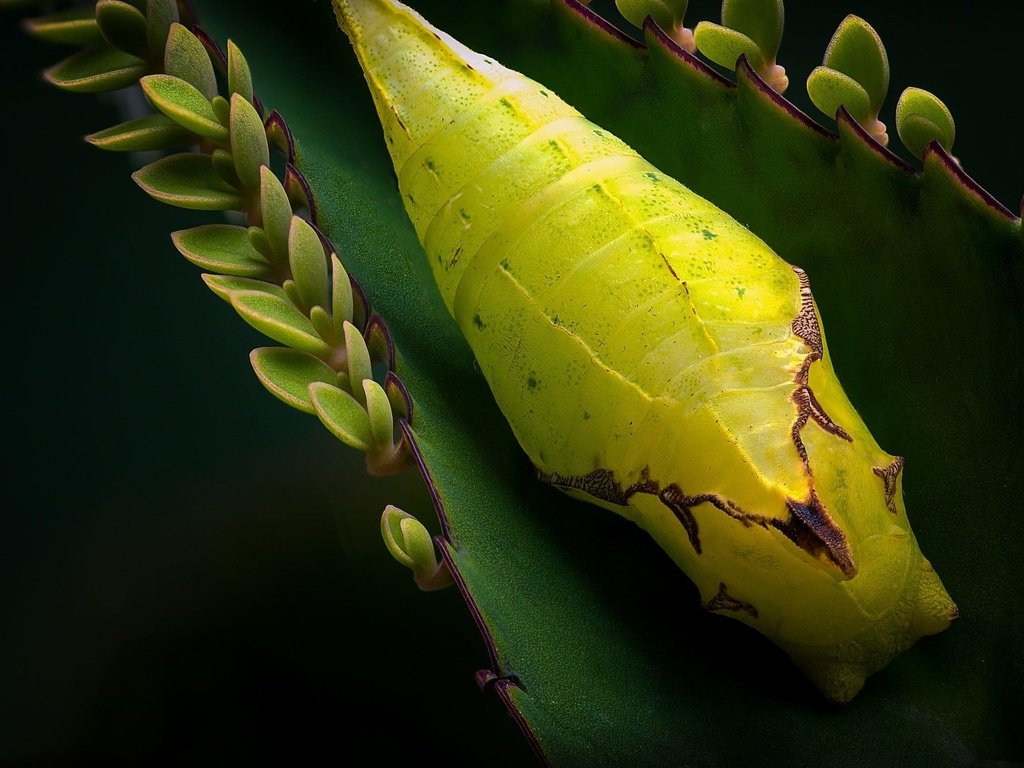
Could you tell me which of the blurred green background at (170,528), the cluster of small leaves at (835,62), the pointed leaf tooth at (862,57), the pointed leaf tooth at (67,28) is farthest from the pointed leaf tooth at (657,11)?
the pointed leaf tooth at (67,28)

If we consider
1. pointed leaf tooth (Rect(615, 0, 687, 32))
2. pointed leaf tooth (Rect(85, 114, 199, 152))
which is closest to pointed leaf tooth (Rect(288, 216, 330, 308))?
pointed leaf tooth (Rect(85, 114, 199, 152))

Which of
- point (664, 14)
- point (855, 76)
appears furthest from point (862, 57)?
point (664, 14)

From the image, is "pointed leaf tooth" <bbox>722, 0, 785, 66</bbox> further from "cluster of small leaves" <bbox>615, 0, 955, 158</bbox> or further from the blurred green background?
the blurred green background

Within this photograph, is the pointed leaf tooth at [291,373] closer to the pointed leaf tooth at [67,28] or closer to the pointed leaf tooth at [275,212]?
the pointed leaf tooth at [275,212]

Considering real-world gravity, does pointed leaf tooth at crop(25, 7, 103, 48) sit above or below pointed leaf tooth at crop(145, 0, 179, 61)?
below

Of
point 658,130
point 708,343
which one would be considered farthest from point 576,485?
point 658,130

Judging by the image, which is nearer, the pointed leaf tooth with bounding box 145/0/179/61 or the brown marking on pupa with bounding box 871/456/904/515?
the brown marking on pupa with bounding box 871/456/904/515
